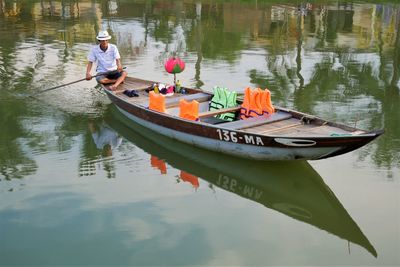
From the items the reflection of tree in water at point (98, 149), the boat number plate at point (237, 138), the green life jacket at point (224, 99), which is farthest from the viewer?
the green life jacket at point (224, 99)

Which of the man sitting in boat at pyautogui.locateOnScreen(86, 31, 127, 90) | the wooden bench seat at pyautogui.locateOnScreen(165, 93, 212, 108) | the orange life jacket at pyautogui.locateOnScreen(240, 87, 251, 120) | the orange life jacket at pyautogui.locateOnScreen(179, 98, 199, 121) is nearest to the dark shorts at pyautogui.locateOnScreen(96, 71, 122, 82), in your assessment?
the man sitting in boat at pyautogui.locateOnScreen(86, 31, 127, 90)

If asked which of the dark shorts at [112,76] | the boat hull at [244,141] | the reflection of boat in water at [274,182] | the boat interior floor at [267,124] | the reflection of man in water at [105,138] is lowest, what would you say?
the reflection of boat in water at [274,182]

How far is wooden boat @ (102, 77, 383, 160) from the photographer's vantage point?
7.51 m

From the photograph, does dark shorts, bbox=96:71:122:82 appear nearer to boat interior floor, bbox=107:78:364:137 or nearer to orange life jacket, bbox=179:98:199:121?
boat interior floor, bbox=107:78:364:137

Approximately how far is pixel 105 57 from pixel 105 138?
7.25 ft

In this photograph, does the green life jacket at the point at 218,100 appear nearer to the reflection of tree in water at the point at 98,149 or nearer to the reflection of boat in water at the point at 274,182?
the reflection of boat in water at the point at 274,182

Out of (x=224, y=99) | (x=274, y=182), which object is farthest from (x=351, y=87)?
(x=274, y=182)

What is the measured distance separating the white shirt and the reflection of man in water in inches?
57.3

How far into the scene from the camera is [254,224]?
7117mm

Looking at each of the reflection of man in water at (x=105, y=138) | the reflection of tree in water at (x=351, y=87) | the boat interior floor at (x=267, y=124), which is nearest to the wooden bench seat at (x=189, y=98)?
the boat interior floor at (x=267, y=124)

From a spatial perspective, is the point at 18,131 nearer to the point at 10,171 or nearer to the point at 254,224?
the point at 10,171

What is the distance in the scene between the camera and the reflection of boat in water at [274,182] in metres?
7.32

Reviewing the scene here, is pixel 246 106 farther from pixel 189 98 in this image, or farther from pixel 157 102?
pixel 157 102

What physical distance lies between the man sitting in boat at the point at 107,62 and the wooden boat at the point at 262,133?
1356 millimetres
